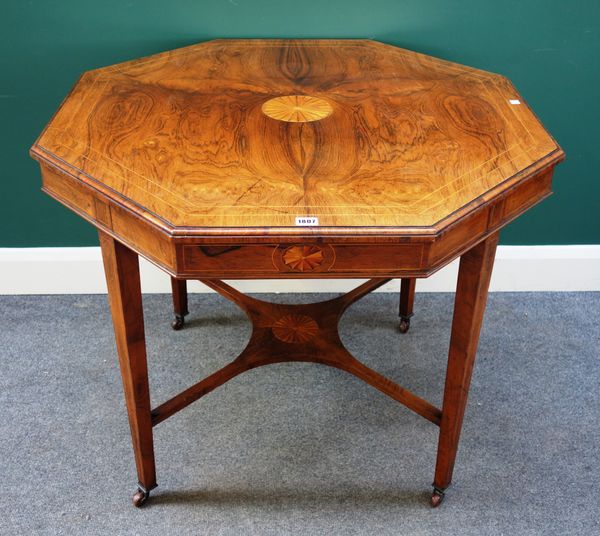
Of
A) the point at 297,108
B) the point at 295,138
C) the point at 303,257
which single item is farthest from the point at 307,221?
the point at 297,108

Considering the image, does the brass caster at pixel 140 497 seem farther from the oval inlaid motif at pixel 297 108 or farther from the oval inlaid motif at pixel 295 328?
the oval inlaid motif at pixel 297 108

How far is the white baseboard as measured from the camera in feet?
7.42

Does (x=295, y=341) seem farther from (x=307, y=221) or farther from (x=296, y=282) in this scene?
(x=307, y=221)

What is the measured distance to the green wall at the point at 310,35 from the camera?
6.32 ft

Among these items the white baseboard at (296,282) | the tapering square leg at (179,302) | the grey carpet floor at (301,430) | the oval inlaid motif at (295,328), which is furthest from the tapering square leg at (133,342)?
the white baseboard at (296,282)

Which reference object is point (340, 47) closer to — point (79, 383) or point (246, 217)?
point (246, 217)

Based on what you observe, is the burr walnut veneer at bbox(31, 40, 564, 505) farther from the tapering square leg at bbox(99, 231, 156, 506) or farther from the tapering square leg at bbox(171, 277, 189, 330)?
the tapering square leg at bbox(171, 277, 189, 330)

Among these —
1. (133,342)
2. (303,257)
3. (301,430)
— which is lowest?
(301,430)

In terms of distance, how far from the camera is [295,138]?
1444 mm

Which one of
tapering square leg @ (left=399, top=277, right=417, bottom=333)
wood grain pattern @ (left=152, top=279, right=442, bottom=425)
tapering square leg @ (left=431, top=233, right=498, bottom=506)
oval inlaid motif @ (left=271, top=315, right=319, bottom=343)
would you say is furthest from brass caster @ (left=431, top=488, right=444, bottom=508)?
tapering square leg @ (left=399, top=277, right=417, bottom=333)

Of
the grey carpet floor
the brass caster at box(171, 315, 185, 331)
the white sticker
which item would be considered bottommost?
the grey carpet floor

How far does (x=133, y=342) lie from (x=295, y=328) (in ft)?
1.90

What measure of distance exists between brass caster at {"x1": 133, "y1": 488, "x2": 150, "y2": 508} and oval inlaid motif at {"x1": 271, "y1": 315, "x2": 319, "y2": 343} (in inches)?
19.0

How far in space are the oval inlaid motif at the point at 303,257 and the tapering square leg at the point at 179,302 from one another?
95 cm
